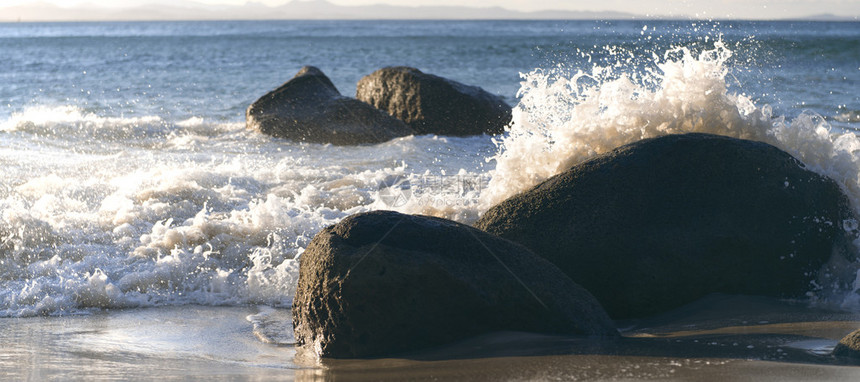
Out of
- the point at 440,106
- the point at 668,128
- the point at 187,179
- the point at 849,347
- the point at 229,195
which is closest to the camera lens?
the point at 849,347

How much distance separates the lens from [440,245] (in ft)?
12.4

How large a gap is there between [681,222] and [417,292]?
1773 mm

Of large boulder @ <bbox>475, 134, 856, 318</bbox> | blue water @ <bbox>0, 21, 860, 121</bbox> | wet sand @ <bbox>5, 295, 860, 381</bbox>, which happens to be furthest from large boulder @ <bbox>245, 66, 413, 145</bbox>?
wet sand @ <bbox>5, 295, 860, 381</bbox>

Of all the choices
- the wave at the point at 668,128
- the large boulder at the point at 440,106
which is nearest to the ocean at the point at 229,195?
the wave at the point at 668,128

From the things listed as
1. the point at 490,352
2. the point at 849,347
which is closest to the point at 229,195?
the point at 490,352

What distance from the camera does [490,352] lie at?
3.52 m

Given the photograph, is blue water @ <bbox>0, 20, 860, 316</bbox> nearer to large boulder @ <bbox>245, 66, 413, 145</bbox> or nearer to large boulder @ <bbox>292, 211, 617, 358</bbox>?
large boulder @ <bbox>245, 66, 413, 145</bbox>

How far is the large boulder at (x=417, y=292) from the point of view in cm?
360

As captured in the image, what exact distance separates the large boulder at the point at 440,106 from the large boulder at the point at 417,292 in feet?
24.6

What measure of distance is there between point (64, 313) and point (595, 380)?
330 cm

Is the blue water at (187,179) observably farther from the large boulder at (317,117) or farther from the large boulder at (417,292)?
the large boulder at (417,292)

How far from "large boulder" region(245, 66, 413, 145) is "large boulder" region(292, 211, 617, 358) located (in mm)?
7068

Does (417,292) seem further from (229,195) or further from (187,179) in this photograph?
(187,179)

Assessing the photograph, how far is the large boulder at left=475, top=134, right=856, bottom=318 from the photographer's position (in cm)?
442
